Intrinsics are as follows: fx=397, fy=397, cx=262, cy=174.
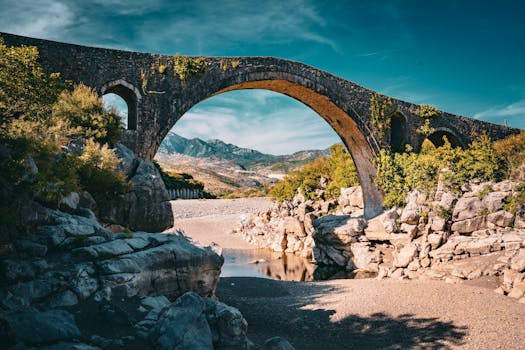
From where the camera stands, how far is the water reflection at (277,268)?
55.7 ft

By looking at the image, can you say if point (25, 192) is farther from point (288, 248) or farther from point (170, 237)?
point (288, 248)

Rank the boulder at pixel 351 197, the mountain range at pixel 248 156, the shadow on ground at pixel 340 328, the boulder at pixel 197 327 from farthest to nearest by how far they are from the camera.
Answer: the mountain range at pixel 248 156, the boulder at pixel 351 197, the shadow on ground at pixel 340 328, the boulder at pixel 197 327

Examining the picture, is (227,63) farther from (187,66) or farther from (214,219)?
(214,219)

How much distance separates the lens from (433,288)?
1158cm

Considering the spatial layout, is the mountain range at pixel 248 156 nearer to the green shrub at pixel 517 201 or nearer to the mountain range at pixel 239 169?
the mountain range at pixel 239 169

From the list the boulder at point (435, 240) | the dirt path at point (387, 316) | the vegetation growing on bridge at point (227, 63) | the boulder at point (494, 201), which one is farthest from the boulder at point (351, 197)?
the vegetation growing on bridge at point (227, 63)

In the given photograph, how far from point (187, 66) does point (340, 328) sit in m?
10.3

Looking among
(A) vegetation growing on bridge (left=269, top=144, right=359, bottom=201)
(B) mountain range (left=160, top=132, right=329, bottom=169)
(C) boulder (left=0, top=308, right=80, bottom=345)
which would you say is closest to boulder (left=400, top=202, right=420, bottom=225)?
(A) vegetation growing on bridge (left=269, top=144, right=359, bottom=201)

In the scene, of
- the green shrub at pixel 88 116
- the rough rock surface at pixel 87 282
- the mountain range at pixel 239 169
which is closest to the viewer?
the rough rock surface at pixel 87 282

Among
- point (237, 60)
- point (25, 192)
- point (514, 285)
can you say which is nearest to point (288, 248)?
point (237, 60)

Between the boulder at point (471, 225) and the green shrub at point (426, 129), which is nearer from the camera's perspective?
the boulder at point (471, 225)

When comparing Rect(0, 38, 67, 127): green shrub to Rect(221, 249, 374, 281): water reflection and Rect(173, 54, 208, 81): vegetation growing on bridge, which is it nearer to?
Rect(173, 54, 208, 81): vegetation growing on bridge

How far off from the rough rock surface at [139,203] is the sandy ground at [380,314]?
287cm

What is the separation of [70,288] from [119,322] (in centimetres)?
96
